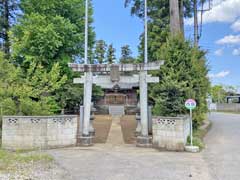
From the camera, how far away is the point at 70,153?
8.34 meters

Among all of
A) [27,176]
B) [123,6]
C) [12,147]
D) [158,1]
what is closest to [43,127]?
[12,147]

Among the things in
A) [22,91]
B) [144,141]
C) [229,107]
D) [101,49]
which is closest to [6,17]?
[22,91]


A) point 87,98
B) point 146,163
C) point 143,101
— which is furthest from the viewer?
point 87,98

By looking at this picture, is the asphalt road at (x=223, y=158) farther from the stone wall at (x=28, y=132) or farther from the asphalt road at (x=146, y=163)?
the stone wall at (x=28, y=132)

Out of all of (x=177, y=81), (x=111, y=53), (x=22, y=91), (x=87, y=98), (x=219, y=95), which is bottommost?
(x=87, y=98)

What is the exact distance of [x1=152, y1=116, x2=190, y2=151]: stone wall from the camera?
8.88 meters

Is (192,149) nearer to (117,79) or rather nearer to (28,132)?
(117,79)

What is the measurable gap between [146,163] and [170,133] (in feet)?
7.94

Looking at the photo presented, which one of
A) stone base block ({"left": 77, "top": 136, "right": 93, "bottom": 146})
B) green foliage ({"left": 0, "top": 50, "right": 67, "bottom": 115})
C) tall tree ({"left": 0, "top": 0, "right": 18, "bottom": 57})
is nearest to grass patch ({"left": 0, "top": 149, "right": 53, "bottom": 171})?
stone base block ({"left": 77, "top": 136, "right": 93, "bottom": 146})

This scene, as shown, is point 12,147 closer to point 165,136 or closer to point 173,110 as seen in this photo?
point 165,136

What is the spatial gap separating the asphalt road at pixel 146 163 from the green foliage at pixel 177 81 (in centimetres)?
206

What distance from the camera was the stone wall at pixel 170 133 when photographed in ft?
29.1

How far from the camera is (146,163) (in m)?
6.94

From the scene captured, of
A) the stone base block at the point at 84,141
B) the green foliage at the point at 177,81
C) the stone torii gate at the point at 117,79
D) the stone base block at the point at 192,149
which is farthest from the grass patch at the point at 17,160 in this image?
the green foliage at the point at 177,81
